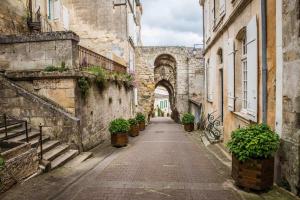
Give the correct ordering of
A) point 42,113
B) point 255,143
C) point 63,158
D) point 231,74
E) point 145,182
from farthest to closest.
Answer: point 231,74 < point 42,113 < point 63,158 < point 145,182 < point 255,143

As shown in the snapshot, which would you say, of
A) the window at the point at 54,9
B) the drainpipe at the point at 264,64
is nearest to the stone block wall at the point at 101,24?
the window at the point at 54,9

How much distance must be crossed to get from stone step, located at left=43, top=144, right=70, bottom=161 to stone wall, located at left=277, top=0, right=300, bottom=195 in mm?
5095

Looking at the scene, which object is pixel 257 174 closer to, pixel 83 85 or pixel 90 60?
pixel 83 85

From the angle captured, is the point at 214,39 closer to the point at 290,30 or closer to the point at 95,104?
the point at 95,104

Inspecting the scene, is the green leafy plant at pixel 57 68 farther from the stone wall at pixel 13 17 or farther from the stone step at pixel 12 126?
the stone wall at pixel 13 17

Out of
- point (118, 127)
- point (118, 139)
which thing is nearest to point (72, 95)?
point (118, 127)

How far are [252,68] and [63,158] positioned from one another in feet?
16.6

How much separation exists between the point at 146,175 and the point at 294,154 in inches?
118

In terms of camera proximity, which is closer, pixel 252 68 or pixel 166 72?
pixel 252 68

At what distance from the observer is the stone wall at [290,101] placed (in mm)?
4578

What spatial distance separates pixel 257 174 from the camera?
496cm

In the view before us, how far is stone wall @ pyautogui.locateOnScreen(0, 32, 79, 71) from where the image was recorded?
8789 millimetres

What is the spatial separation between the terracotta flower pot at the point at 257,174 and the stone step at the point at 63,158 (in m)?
4.18

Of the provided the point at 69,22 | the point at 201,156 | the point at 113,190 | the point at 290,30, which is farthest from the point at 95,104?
the point at 69,22
